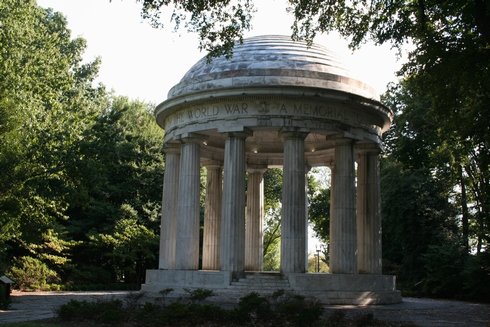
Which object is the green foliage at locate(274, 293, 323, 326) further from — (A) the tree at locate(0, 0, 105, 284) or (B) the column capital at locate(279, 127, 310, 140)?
(A) the tree at locate(0, 0, 105, 284)

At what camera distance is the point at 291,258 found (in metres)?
30.8

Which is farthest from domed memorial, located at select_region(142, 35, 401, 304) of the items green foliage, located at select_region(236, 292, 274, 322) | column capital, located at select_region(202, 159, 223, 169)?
green foliage, located at select_region(236, 292, 274, 322)

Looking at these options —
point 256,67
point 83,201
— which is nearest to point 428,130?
point 256,67

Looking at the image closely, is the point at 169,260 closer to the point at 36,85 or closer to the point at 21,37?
→ the point at 36,85

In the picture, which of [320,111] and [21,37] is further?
[21,37]

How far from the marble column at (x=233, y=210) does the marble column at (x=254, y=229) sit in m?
9.38

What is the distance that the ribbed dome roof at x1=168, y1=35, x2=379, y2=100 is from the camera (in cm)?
3200

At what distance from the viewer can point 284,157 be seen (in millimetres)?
32344

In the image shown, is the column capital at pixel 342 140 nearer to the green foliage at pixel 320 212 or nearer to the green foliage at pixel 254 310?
the green foliage at pixel 254 310

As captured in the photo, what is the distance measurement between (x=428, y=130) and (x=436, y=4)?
67.6 ft

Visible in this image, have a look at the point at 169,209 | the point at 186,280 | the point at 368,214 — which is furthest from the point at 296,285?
the point at 169,209

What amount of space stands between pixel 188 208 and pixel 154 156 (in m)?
27.8

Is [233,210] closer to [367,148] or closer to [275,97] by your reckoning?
[275,97]

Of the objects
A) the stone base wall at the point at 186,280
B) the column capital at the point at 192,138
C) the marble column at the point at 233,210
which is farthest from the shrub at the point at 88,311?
the column capital at the point at 192,138
